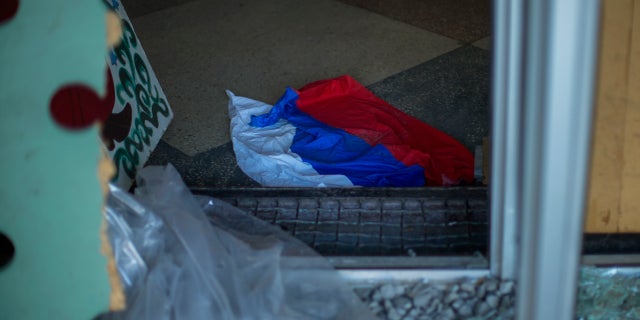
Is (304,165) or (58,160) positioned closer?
(58,160)

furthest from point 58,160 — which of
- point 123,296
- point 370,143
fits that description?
point 370,143

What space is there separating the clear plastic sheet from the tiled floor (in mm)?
826

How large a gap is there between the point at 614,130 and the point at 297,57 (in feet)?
6.44

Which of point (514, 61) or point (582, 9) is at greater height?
point (582, 9)

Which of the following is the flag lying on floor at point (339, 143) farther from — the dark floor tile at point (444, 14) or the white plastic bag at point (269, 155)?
the dark floor tile at point (444, 14)

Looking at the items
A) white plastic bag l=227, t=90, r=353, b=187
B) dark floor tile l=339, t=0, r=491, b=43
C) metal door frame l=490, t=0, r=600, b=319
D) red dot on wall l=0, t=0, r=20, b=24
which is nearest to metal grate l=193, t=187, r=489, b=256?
white plastic bag l=227, t=90, r=353, b=187

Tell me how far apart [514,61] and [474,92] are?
1581mm

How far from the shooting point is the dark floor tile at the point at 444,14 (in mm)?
3586

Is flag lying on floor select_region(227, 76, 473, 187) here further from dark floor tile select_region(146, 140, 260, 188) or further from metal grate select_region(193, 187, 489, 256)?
metal grate select_region(193, 187, 489, 256)

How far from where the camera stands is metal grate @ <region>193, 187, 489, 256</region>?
1868 millimetres

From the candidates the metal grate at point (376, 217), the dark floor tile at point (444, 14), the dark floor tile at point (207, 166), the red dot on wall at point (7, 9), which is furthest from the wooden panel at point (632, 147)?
the dark floor tile at point (444, 14)

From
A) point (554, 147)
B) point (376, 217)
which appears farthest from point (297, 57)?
point (554, 147)

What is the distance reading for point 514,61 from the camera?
1441 millimetres

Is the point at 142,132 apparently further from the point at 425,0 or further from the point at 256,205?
the point at 425,0
